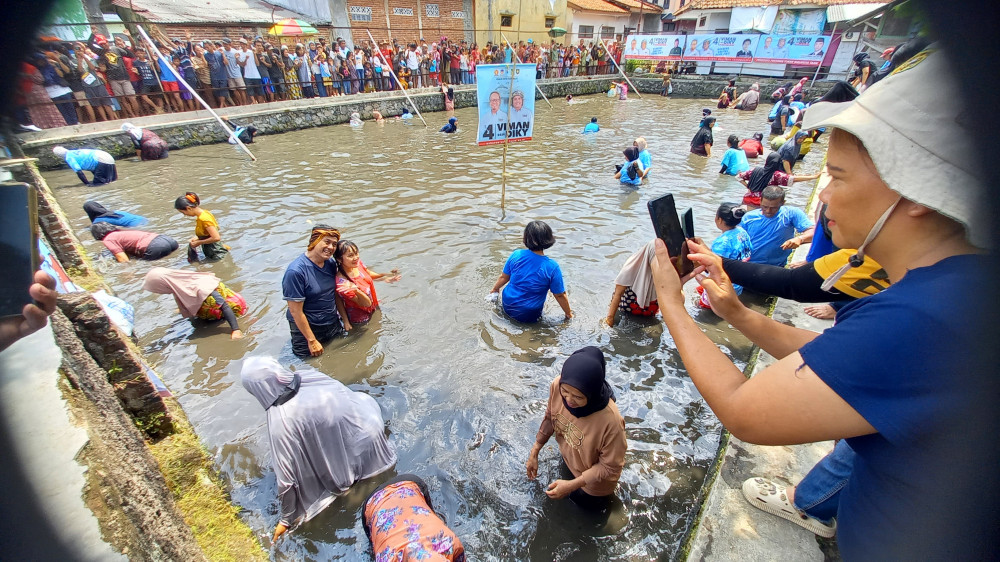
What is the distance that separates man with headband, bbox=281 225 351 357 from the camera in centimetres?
424

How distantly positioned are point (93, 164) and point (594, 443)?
13.1m

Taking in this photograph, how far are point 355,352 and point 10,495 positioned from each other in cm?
412

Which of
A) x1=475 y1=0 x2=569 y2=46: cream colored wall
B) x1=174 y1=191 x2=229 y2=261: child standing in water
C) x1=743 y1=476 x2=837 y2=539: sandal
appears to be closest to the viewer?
x1=743 y1=476 x2=837 y2=539: sandal

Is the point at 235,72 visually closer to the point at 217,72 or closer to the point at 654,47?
the point at 217,72

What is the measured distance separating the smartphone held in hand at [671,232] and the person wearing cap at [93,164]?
13283 millimetres

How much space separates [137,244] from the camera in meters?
6.81

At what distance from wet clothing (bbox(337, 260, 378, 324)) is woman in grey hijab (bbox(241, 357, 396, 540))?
1474 mm

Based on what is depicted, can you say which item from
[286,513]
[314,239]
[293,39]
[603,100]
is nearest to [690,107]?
[603,100]

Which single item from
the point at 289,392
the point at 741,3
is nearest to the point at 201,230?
the point at 289,392

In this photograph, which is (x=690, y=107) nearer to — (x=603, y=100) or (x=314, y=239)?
(x=603, y=100)

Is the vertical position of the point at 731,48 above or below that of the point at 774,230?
above

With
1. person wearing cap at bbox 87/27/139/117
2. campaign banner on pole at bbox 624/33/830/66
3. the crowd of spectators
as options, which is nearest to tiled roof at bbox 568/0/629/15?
campaign banner on pole at bbox 624/33/830/66

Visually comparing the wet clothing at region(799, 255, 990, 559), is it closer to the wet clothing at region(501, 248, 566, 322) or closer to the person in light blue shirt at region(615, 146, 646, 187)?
the wet clothing at region(501, 248, 566, 322)

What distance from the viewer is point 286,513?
2.99m
